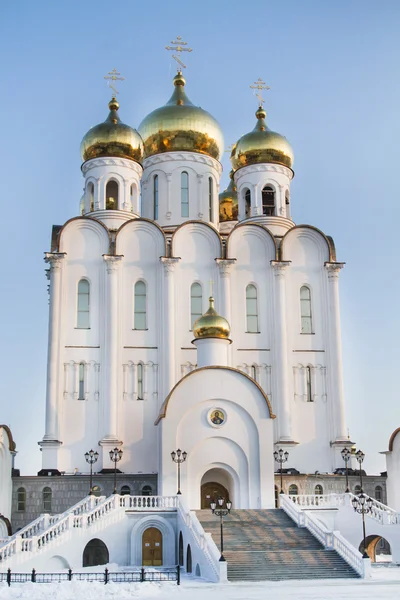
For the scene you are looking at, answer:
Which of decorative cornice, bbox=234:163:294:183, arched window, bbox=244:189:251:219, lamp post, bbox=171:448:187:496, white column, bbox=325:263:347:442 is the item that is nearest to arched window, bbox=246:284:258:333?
white column, bbox=325:263:347:442

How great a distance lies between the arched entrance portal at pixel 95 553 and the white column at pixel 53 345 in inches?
227

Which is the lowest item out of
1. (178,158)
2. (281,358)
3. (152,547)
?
(152,547)

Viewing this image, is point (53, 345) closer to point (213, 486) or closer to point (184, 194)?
point (213, 486)

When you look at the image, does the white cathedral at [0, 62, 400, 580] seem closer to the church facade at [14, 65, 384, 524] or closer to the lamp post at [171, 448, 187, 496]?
the church facade at [14, 65, 384, 524]

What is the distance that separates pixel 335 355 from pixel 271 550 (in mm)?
12755

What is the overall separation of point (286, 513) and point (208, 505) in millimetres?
4379

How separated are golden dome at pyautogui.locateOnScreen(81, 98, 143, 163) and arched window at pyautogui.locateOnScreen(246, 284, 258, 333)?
320 inches

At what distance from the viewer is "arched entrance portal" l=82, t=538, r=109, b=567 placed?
2837 cm

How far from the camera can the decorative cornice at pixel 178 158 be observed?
4034 centimetres

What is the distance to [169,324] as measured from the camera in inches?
1394

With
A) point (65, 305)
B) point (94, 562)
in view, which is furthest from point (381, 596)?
point (65, 305)

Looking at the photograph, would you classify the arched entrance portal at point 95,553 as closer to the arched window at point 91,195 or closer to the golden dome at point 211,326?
the golden dome at point 211,326

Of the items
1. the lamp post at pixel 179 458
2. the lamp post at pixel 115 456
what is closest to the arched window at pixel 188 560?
the lamp post at pixel 179 458

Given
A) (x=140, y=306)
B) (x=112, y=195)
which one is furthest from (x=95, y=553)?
(x=112, y=195)
